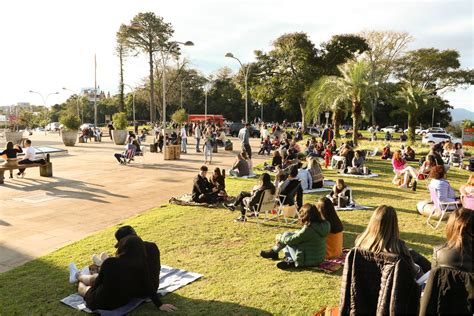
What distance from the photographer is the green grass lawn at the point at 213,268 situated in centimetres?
489

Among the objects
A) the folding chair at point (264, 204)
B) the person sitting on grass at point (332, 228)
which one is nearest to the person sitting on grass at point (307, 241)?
the person sitting on grass at point (332, 228)

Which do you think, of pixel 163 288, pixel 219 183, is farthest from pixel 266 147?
pixel 163 288

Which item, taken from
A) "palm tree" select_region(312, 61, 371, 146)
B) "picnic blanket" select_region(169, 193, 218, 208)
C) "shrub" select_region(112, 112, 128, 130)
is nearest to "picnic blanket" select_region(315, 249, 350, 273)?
"picnic blanket" select_region(169, 193, 218, 208)

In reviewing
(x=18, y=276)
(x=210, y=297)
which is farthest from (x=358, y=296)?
(x=18, y=276)

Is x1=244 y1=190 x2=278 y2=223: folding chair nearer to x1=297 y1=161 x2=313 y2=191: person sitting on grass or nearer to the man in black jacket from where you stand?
the man in black jacket

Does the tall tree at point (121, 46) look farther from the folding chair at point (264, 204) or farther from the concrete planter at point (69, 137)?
the folding chair at point (264, 204)

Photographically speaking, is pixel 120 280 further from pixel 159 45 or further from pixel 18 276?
pixel 159 45

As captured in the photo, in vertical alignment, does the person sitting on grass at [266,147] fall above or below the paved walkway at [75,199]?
above

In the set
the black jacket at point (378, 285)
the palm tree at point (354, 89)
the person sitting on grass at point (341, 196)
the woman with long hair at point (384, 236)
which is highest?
the palm tree at point (354, 89)

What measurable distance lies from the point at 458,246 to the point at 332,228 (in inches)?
125

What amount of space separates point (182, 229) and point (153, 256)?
319 centimetres

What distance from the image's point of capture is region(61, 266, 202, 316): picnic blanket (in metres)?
4.62

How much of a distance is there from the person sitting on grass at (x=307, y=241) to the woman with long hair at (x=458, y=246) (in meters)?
2.66

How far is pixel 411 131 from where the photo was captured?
27.5 m
